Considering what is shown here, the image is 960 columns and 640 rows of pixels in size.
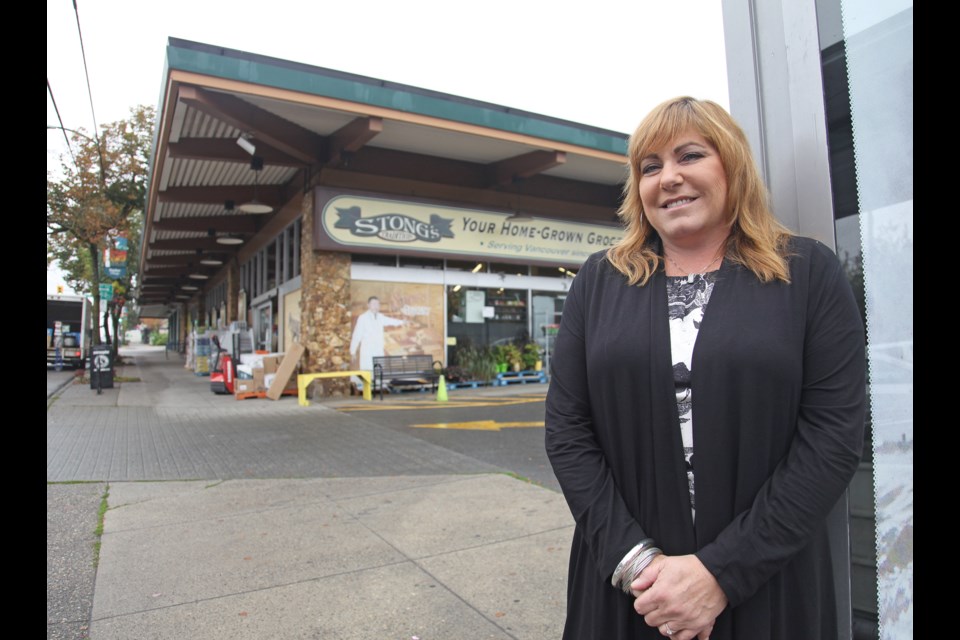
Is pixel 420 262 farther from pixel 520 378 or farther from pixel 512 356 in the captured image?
pixel 520 378

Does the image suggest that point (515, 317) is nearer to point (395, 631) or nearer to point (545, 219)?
point (545, 219)

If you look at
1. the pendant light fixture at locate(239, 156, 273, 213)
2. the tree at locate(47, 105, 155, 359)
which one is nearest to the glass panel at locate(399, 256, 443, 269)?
the pendant light fixture at locate(239, 156, 273, 213)

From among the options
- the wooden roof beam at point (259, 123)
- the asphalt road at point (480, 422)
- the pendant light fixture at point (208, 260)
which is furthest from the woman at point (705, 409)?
the pendant light fixture at point (208, 260)

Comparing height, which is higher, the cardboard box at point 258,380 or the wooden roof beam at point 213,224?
the wooden roof beam at point 213,224

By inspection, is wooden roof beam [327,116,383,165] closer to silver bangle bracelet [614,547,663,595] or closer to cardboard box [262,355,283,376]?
cardboard box [262,355,283,376]

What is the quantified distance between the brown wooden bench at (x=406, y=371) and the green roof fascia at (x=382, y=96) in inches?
207

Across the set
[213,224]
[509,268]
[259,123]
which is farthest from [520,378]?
[213,224]

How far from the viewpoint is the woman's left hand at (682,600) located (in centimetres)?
134

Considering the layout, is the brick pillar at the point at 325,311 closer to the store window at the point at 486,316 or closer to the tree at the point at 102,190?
the store window at the point at 486,316

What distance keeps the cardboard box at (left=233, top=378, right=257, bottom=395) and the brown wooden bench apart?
2594 millimetres

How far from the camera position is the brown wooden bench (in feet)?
43.9

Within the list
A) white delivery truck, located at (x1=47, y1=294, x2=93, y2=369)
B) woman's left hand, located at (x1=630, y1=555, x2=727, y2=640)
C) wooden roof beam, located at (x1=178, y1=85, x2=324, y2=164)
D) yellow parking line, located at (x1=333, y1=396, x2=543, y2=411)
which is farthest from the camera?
white delivery truck, located at (x1=47, y1=294, x2=93, y2=369)

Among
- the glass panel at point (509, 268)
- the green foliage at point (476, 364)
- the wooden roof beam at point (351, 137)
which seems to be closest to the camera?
the wooden roof beam at point (351, 137)
